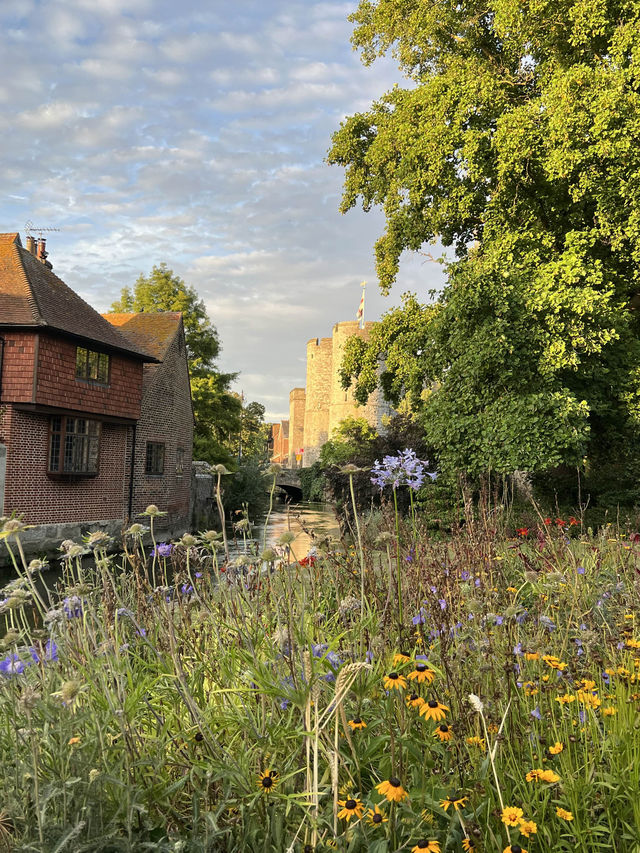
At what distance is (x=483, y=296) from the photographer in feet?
41.6

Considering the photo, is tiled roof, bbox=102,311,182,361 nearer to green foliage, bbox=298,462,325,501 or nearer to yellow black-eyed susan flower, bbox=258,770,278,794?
green foliage, bbox=298,462,325,501

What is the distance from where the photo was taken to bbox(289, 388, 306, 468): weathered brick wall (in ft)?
237

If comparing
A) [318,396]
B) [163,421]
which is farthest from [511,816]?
[318,396]

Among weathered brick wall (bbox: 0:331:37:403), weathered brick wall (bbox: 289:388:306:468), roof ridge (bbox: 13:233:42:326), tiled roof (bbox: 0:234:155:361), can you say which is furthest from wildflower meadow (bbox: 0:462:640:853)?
weathered brick wall (bbox: 289:388:306:468)

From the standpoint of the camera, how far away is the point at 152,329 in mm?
27547

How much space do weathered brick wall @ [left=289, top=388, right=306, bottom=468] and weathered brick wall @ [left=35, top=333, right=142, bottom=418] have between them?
49.1 m

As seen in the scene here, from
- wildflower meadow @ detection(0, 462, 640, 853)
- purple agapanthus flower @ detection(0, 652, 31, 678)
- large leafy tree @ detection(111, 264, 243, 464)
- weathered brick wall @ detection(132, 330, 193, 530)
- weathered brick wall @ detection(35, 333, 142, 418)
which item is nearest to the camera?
wildflower meadow @ detection(0, 462, 640, 853)

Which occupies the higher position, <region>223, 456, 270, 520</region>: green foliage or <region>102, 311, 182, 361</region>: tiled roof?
<region>102, 311, 182, 361</region>: tiled roof

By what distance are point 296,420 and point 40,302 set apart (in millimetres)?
54799

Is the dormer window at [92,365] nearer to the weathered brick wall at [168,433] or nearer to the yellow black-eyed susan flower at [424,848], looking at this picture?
the weathered brick wall at [168,433]

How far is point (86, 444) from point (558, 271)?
15.4 m

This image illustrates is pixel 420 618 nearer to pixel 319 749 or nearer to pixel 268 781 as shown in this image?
pixel 319 749

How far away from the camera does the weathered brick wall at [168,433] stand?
953 inches

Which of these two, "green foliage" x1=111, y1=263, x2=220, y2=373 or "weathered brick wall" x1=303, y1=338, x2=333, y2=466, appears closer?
"green foliage" x1=111, y1=263, x2=220, y2=373
